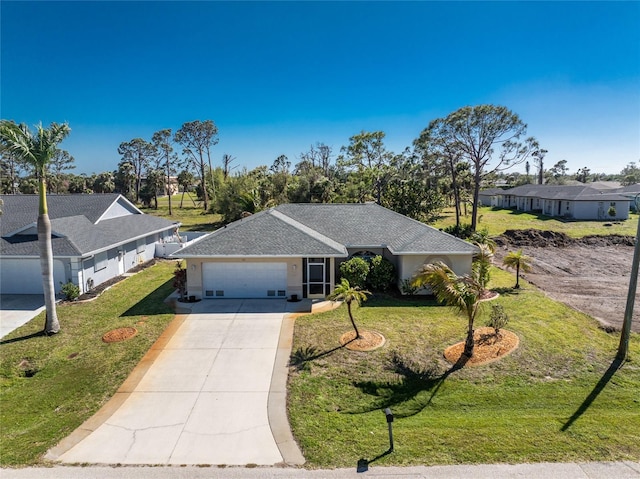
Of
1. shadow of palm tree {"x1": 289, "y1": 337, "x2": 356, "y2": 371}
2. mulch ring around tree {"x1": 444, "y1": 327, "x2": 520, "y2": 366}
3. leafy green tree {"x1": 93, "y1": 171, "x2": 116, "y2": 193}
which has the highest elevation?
leafy green tree {"x1": 93, "y1": 171, "x2": 116, "y2": 193}

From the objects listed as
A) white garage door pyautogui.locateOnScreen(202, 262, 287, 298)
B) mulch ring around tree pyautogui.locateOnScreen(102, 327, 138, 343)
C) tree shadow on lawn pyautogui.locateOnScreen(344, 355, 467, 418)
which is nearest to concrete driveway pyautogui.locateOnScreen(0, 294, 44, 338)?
mulch ring around tree pyautogui.locateOnScreen(102, 327, 138, 343)

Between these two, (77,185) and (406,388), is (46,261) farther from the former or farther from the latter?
(77,185)

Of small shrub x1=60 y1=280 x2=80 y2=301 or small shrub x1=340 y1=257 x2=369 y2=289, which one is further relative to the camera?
small shrub x1=340 y1=257 x2=369 y2=289

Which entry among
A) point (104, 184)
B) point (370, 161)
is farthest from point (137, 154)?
point (370, 161)

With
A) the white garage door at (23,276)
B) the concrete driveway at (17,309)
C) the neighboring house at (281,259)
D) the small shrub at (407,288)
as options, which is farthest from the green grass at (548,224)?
the concrete driveway at (17,309)

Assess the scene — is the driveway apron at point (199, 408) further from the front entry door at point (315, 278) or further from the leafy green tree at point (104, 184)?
the leafy green tree at point (104, 184)

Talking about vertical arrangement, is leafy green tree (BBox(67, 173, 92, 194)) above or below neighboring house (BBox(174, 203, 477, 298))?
above

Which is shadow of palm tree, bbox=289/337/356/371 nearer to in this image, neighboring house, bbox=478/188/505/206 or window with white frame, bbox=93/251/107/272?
window with white frame, bbox=93/251/107/272
